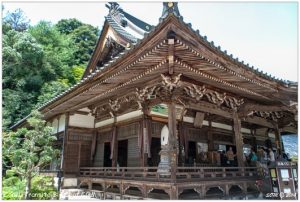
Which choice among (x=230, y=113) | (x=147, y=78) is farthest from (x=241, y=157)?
(x=147, y=78)

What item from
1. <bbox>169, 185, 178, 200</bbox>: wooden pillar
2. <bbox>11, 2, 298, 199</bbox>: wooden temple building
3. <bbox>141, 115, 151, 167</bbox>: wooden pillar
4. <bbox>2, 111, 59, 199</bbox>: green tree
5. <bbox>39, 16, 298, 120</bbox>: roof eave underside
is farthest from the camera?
<bbox>141, 115, 151, 167</bbox>: wooden pillar

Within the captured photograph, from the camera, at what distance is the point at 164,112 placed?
34.0ft

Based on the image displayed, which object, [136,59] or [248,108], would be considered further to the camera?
[248,108]

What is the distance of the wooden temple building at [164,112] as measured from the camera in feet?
21.9

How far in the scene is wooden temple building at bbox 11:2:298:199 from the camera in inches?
263

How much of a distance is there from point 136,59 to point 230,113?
577 cm

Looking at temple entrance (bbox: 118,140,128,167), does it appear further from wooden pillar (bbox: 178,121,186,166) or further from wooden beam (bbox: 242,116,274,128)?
wooden beam (bbox: 242,116,274,128)

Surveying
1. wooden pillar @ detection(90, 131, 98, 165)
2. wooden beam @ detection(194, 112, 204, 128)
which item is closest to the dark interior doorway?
wooden beam @ detection(194, 112, 204, 128)

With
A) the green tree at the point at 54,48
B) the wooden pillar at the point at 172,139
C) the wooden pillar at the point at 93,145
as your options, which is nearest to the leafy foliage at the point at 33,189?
the wooden pillar at the point at 93,145

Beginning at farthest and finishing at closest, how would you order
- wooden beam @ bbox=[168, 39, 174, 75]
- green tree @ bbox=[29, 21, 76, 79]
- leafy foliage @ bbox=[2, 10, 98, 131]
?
1. green tree @ bbox=[29, 21, 76, 79]
2. leafy foliage @ bbox=[2, 10, 98, 131]
3. wooden beam @ bbox=[168, 39, 174, 75]

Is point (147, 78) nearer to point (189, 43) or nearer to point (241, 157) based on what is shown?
point (189, 43)

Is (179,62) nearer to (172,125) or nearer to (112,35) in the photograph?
(172,125)

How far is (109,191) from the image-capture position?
997 centimetres

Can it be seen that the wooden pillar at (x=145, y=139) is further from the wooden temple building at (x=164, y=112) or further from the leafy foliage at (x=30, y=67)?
the leafy foliage at (x=30, y=67)
